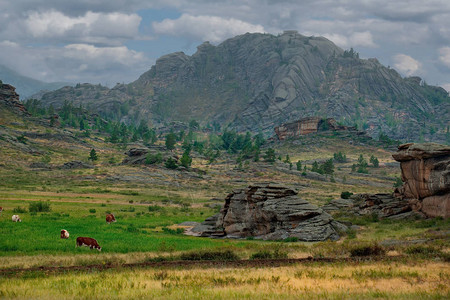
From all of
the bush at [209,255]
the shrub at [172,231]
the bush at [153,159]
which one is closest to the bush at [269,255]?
the bush at [209,255]

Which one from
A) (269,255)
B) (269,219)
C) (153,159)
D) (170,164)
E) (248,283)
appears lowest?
(269,255)

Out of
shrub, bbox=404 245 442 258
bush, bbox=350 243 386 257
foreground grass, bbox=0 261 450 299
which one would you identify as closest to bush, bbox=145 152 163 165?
bush, bbox=350 243 386 257

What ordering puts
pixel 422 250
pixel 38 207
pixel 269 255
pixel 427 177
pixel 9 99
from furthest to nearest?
pixel 9 99 < pixel 38 207 < pixel 427 177 < pixel 422 250 < pixel 269 255

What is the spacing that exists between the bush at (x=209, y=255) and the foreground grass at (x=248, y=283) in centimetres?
379

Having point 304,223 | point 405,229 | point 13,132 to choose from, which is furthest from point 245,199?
point 13,132

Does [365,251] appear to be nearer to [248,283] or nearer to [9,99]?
[248,283]

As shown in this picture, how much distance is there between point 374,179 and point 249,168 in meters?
42.4

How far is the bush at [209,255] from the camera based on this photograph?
89.7ft

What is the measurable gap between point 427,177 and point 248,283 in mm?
34996

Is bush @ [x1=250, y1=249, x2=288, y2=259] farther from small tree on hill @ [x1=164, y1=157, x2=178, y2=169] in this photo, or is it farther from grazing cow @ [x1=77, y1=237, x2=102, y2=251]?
small tree on hill @ [x1=164, y1=157, x2=178, y2=169]

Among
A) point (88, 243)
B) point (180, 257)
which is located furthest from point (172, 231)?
point (180, 257)

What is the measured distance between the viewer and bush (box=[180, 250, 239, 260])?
27344 millimetres

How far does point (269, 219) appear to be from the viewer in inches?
1698

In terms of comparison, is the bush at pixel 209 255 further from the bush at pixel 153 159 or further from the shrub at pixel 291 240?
the bush at pixel 153 159
